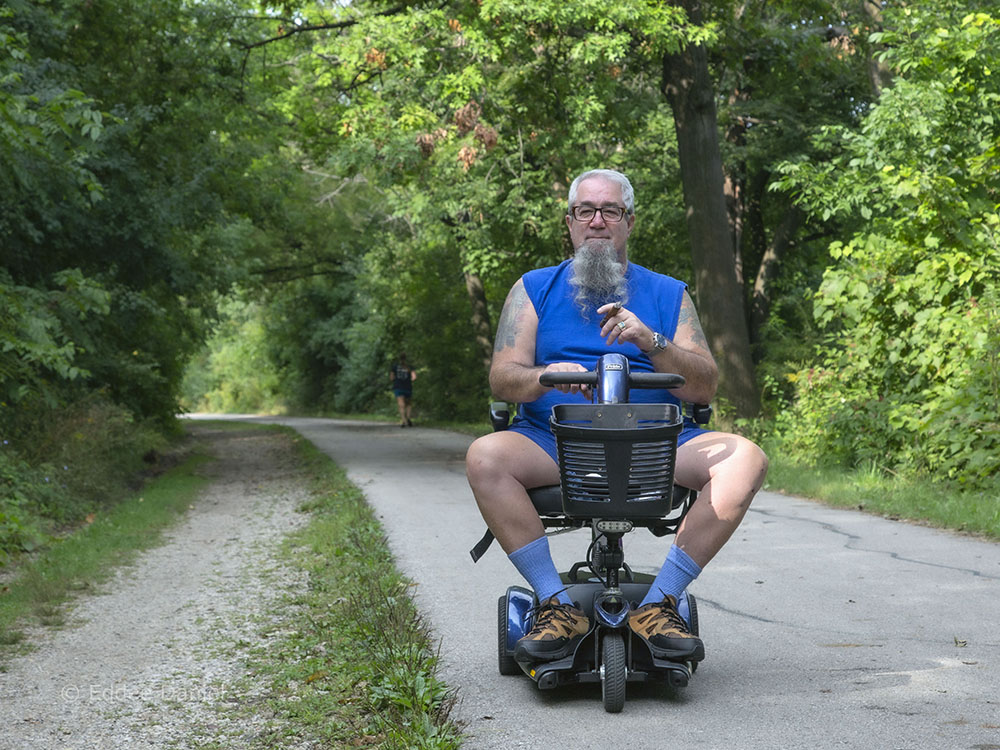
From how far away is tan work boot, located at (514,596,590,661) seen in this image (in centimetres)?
359

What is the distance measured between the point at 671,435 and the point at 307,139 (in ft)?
71.5

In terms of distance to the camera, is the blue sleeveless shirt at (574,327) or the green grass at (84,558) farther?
the green grass at (84,558)

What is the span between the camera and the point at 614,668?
3.50 metres

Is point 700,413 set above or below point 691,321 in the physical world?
below

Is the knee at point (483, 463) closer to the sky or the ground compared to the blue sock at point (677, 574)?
closer to the sky

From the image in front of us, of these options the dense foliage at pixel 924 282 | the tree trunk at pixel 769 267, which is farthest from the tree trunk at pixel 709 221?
the tree trunk at pixel 769 267

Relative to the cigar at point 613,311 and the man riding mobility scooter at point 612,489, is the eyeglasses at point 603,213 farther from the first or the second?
the man riding mobility scooter at point 612,489

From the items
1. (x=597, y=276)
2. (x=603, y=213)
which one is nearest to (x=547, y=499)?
(x=597, y=276)

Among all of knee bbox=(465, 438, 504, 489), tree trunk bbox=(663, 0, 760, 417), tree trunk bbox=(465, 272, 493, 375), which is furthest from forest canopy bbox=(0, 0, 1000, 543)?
knee bbox=(465, 438, 504, 489)

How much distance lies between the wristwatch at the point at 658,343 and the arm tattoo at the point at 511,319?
529 mm

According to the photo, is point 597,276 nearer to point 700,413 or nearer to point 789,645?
point 700,413

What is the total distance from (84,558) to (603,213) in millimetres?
6200

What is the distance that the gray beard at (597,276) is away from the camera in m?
3.95

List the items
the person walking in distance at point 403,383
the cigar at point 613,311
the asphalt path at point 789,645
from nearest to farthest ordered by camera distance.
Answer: the asphalt path at point 789,645 < the cigar at point 613,311 < the person walking in distance at point 403,383
